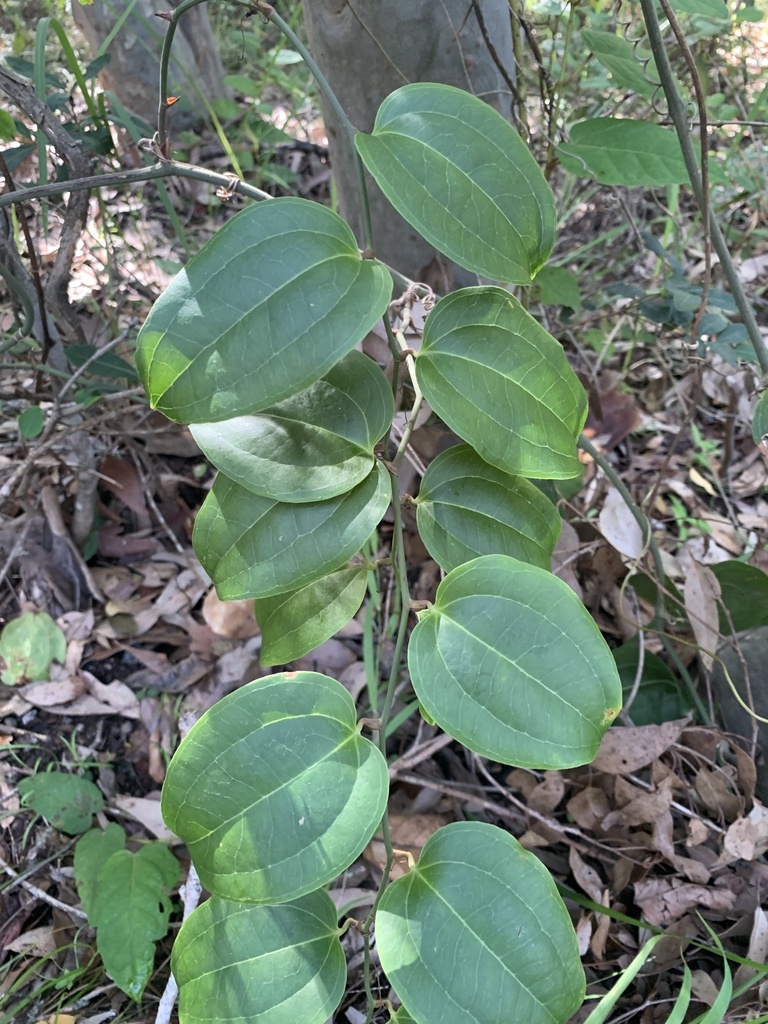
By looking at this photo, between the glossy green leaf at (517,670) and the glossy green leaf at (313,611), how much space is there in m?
0.14

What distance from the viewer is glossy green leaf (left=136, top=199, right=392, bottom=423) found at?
0.49 m

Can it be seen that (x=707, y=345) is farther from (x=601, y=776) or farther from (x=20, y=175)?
(x=20, y=175)

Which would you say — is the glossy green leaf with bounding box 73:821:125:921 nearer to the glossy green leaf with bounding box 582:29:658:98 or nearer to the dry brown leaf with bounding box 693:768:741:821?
the dry brown leaf with bounding box 693:768:741:821

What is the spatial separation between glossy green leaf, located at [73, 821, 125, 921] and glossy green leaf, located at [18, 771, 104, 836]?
3 centimetres

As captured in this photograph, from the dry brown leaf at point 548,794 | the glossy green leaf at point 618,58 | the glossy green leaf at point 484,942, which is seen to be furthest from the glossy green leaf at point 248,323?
the dry brown leaf at point 548,794

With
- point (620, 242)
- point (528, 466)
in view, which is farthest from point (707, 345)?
point (620, 242)

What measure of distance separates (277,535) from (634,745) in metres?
0.66

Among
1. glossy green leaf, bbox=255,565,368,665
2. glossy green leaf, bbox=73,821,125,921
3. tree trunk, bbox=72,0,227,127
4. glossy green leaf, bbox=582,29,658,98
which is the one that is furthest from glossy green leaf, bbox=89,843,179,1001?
tree trunk, bbox=72,0,227,127

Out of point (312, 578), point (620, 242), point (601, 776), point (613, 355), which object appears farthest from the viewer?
point (620, 242)

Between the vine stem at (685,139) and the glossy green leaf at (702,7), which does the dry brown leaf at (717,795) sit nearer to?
the vine stem at (685,139)

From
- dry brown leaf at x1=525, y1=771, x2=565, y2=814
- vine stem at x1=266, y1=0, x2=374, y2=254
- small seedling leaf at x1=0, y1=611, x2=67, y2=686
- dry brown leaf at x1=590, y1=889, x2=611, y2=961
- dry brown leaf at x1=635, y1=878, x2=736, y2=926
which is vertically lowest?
dry brown leaf at x1=590, y1=889, x2=611, y2=961

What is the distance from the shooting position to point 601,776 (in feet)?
3.34

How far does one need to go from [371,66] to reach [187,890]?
1.09 meters

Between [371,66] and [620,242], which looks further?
[620,242]
